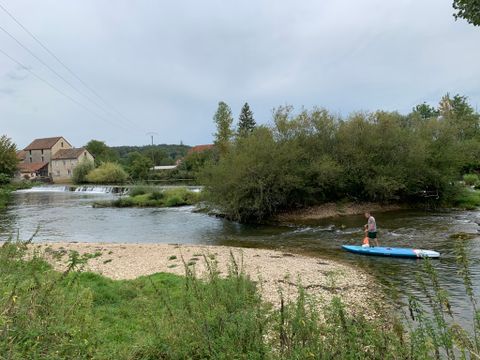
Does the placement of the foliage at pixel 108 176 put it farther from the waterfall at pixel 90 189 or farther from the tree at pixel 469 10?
the tree at pixel 469 10

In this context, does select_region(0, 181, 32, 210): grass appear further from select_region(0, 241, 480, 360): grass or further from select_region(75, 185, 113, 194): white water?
select_region(0, 241, 480, 360): grass

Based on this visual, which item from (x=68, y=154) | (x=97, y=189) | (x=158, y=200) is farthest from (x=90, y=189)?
(x=68, y=154)

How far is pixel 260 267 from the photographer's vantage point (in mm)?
12945

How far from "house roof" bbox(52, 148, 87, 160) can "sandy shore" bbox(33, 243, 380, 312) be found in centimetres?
6796

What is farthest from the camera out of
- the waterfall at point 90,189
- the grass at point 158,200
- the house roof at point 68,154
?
the house roof at point 68,154

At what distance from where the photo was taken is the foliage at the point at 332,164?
1045 inches

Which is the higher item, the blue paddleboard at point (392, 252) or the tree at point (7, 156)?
the tree at point (7, 156)

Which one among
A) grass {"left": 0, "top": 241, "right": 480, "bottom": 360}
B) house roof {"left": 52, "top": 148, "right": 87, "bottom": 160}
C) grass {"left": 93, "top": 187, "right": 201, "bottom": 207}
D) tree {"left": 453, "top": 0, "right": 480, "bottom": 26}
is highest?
house roof {"left": 52, "top": 148, "right": 87, "bottom": 160}

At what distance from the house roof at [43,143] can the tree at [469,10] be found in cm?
9217

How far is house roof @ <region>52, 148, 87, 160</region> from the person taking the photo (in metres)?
79.6

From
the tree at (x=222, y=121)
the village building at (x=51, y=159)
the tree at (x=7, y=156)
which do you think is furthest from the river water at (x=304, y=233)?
the village building at (x=51, y=159)

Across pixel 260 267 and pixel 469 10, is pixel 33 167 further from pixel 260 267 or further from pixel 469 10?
pixel 469 10

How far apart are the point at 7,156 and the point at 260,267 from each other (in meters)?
44.1

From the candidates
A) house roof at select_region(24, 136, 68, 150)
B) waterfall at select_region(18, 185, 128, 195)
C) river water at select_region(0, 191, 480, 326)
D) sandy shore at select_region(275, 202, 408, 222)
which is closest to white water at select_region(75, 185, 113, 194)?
waterfall at select_region(18, 185, 128, 195)
